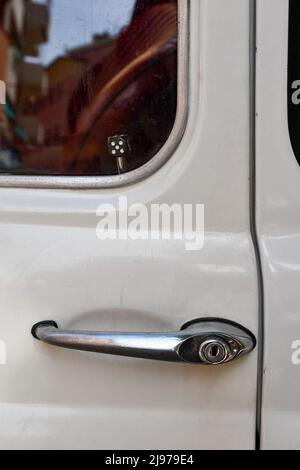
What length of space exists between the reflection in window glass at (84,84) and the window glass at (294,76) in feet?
0.81

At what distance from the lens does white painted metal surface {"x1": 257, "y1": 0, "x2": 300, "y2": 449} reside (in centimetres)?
108

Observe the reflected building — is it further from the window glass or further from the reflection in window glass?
the window glass

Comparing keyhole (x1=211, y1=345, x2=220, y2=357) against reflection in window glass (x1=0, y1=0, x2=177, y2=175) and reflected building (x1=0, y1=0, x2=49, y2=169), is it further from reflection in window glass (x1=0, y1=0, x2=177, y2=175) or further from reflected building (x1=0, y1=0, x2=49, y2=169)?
reflected building (x1=0, y1=0, x2=49, y2=169)

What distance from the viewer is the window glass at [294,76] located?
1089mm

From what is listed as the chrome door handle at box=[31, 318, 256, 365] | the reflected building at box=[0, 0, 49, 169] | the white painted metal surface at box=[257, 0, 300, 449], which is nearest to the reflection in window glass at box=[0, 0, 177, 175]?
the reflected building at box=[0, 0, 49, 169]

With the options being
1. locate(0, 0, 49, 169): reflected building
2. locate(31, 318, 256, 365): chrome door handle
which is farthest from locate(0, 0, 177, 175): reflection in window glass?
locate(31, 318, 256, 365): chrome door handle

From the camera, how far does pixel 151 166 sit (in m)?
1.15

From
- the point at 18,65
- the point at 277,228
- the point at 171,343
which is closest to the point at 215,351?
the point at 171,343

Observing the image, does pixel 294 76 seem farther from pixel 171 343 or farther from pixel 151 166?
pixel 171 343

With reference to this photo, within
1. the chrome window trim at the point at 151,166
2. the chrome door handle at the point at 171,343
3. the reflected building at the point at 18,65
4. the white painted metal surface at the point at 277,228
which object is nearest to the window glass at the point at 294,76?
the white painted metal surface at the point at 277,228

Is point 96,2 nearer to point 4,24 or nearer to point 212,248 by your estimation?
point 4,24

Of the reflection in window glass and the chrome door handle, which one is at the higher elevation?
the reflection in window glass

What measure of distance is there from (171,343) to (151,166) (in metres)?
0.39

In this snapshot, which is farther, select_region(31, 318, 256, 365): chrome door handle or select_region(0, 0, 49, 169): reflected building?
select_region(0, 0, 49, 169): reflected building
